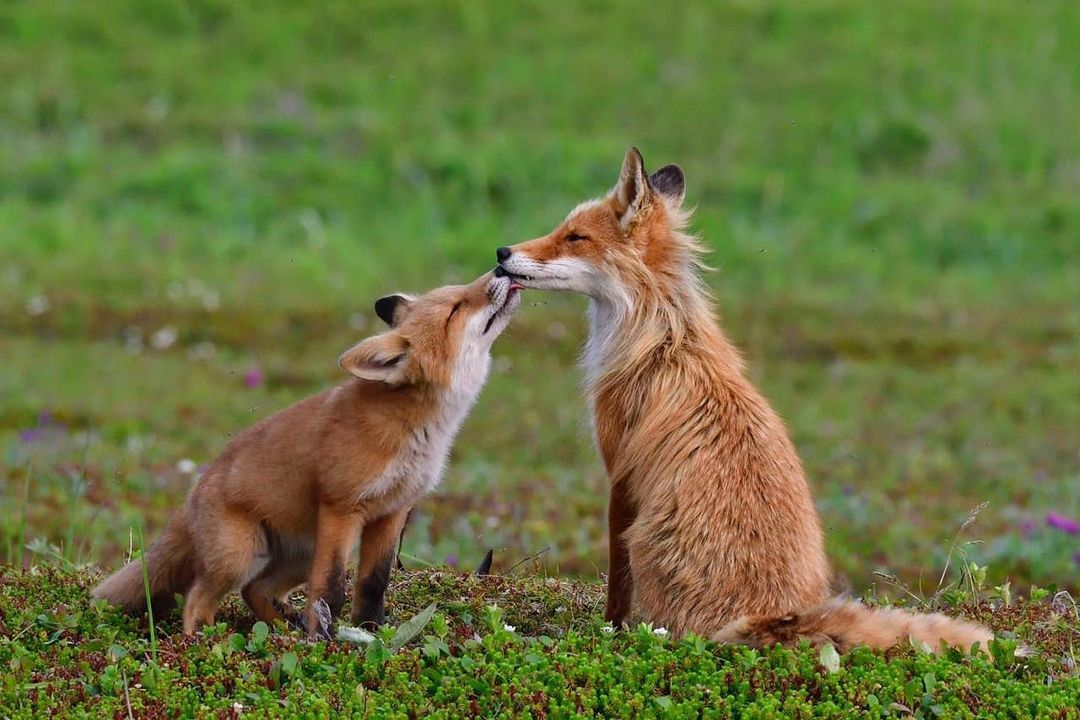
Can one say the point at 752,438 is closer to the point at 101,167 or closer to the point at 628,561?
the point at 628,561

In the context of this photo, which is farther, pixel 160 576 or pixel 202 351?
pixel 202 351

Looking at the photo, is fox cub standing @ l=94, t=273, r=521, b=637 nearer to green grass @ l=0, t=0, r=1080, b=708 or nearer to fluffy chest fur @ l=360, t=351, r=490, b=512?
fluffy chest fur @ l=360, t=351, r=490, b=512

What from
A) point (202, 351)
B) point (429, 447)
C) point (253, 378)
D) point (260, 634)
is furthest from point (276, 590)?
point (202, 351)

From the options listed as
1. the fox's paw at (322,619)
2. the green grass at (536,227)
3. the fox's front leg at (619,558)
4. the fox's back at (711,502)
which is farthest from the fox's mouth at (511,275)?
the green grass at (536,227)

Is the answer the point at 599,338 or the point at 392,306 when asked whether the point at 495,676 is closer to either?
the point at 599,338

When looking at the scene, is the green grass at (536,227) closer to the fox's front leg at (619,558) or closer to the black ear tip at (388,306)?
the black ear tip at (388,306)

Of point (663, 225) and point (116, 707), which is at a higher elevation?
point (663, 225)

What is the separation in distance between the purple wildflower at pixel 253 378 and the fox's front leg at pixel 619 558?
8.45m

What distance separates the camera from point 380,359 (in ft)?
22.4

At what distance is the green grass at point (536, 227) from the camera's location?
1224cm

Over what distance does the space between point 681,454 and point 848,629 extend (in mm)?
1074

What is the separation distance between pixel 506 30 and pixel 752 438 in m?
19.1

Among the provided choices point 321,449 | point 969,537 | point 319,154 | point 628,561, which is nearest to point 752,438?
point 628,561

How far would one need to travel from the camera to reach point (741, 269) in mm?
19234
